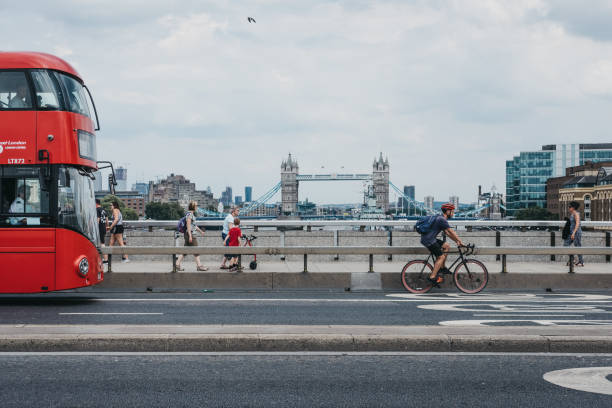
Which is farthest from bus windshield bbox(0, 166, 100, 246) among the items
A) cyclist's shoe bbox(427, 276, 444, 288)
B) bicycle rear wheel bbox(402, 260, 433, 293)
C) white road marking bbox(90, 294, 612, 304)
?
cyclist's shoe bbox(427, 276, 444, 288)

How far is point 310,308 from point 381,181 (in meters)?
182

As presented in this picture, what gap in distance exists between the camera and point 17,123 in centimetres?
1137

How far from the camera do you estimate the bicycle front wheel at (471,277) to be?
1362 cm

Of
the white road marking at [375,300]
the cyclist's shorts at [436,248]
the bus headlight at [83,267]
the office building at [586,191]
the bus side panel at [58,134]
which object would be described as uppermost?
the office building at [586,191]

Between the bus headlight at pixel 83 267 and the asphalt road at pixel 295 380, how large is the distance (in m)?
4.32

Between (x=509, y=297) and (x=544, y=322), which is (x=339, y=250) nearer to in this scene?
(x=509, y=297)

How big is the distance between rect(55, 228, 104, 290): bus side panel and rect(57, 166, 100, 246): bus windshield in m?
0.15

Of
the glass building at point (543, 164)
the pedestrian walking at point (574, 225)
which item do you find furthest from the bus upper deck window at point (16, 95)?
the glass building at point (543, 164)

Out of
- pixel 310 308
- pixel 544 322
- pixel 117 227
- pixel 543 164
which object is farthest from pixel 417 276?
pixel 543 164

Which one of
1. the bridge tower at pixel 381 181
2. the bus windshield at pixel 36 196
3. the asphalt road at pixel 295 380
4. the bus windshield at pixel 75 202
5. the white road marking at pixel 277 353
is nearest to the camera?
the asphalt road at pixel 295 380

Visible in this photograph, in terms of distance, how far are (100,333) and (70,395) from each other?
6.37 feet

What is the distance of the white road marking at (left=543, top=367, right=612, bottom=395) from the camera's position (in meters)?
6.20

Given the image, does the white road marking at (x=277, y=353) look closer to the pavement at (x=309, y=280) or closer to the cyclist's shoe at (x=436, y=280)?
the cyclist's shoe at (x=436, y=280)

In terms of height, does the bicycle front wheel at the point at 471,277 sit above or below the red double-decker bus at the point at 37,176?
below
